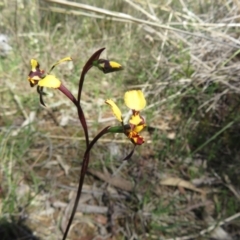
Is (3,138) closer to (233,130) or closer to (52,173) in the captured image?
(52,173)

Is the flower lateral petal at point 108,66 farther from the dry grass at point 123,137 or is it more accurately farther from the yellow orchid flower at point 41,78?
the dry grass at point 123,137

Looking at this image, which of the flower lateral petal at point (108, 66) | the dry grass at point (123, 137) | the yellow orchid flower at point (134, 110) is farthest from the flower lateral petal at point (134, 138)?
the dry grass at point (123, 137)

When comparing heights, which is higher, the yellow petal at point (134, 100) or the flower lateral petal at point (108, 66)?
the flower lateral petal at point (108, 66)

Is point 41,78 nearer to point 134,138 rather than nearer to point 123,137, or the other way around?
point 134,138

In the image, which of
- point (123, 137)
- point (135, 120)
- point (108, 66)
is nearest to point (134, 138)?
point (135, 120)

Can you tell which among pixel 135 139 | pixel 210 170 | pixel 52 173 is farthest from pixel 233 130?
pixel 135 139

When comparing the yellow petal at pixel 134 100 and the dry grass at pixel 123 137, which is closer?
the yellow petal at pixel 134 100

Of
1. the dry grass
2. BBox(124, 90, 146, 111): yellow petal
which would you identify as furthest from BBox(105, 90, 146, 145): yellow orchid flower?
the dry grass

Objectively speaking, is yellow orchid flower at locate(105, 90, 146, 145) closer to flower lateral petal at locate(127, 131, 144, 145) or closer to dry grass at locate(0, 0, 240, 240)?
flower lateral petal at locate(127, 131, 144, 145)

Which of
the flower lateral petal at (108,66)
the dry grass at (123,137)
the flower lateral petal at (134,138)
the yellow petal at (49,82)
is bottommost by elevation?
the dry grass at (123,137)
